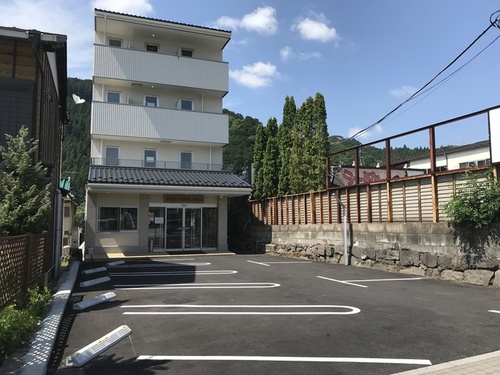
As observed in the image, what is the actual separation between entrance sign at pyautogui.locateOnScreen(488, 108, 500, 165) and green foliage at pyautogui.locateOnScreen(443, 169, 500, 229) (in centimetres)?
39

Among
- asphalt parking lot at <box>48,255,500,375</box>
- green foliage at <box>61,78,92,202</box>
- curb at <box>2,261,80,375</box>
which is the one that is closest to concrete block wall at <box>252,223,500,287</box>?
asphalt parking lot at <box>48,255,500,375</box>

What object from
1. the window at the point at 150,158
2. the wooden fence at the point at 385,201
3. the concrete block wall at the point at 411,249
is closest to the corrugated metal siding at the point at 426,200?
the wooden fence at the point at 385,201

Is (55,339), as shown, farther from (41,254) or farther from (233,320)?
(41,254)

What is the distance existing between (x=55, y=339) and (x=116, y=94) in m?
18.7

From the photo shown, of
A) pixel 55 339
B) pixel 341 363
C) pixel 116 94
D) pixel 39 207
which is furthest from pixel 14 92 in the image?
pixel 116 94

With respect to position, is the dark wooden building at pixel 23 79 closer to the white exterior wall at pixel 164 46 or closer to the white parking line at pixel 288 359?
the white parking line at pixel 288 359

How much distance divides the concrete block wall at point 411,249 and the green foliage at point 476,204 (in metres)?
0.32

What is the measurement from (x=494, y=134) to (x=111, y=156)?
17.7 m

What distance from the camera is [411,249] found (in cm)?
1232

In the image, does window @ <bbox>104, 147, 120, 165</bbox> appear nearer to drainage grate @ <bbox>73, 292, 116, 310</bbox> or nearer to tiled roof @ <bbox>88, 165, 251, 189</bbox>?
tiled roof @ <bbox>88, 165, 251, 189</bbox>

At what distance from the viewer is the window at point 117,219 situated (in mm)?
19359

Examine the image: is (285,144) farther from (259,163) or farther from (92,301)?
(92,301)

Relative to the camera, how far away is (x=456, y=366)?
14.5ft

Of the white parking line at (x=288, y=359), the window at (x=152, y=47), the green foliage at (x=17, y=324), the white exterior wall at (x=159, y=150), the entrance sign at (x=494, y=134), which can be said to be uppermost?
the window at (x=152, y=47)
